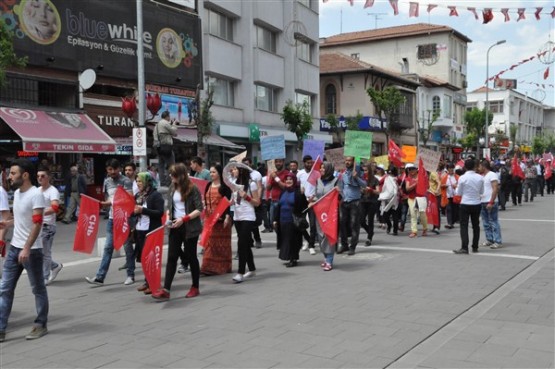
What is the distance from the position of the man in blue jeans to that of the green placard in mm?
6667

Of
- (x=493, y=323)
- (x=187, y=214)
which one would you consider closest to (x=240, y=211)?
(x=187, y=214)

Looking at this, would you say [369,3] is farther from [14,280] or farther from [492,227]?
[14,280]

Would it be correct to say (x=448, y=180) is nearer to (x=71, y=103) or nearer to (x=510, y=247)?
(x=510, y=247)

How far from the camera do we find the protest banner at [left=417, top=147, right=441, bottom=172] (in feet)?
50.7

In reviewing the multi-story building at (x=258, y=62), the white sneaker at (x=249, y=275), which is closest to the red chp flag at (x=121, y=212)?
the white sneaker at (x=249, y=275)

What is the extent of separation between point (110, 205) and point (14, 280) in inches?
106

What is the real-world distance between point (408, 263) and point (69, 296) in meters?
5.47

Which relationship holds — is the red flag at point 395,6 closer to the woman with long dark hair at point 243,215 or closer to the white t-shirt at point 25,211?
the woman with long dark hair at point 243,215

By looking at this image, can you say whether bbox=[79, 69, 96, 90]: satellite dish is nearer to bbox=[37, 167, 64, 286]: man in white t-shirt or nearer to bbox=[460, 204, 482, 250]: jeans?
Result: bbox=[37, 167, 64, 286]: man in white t-shirt

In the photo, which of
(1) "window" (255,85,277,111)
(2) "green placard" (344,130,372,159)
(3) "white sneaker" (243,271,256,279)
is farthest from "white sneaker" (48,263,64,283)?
(1) "window" (255,85,277,111)

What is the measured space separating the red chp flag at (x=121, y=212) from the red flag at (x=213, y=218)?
118 centimetres

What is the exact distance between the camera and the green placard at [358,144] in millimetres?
14227

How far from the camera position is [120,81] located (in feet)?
74.6

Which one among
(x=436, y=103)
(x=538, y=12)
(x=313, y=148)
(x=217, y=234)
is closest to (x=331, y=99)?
(x=436, y=103)
